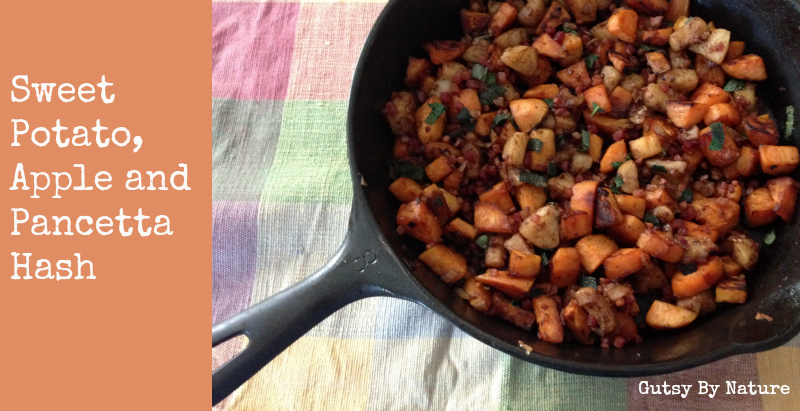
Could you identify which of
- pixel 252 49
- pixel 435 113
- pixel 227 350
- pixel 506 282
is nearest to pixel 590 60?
pixel 435 113

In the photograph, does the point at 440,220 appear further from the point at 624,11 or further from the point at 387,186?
the point at 624,11

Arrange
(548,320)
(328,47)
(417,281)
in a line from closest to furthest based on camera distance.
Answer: (417,281) → (548,320) → (328,47)

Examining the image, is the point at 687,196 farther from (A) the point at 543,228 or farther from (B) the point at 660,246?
(A) the point at 543,228

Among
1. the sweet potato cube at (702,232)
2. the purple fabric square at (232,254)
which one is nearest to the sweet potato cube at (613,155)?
the sweet potato cube at (702,232)

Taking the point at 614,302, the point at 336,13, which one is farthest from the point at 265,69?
the point at 614,302

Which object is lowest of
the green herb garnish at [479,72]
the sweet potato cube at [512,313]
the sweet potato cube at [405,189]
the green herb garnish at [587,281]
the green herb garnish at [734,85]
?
the sweet potato cube at [512,313]

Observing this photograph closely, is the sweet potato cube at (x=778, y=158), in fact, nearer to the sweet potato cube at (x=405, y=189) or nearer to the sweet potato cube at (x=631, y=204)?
the sweet potato cube at (x=631, y=204)
